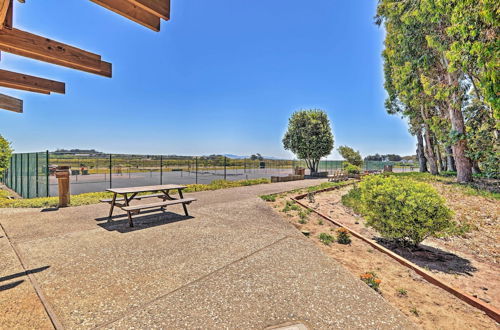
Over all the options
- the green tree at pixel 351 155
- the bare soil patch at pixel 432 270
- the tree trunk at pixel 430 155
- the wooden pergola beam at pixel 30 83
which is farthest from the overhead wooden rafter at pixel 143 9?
the green tree at pixel 351 155

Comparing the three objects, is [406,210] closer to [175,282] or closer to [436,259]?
[436,259]

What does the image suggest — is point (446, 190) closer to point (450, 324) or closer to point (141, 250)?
point (450, 324)

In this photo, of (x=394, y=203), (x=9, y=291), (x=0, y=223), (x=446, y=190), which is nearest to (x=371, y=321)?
(x=394, y=203)

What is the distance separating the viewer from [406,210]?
4.30 meters

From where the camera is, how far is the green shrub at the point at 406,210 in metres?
4.30

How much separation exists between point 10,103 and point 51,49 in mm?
2233

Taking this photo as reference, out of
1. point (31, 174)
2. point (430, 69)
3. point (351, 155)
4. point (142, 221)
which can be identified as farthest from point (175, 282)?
point (351, 155)

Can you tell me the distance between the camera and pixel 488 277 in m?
3.72

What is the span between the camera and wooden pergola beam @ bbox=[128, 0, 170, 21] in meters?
2.10

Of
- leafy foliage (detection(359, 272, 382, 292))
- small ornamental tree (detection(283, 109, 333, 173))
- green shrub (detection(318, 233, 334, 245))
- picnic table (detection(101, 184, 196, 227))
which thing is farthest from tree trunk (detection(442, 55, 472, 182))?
picnic table (detection(101, 184, 196, 227))

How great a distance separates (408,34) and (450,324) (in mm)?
17934

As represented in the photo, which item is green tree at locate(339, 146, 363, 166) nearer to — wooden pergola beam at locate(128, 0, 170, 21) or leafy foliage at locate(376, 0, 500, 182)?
leafy foliage at locate(376, 0, 500, 182)

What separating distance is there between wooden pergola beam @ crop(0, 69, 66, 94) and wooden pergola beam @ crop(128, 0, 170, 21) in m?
3.18

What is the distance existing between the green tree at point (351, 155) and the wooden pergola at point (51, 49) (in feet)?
92.2
